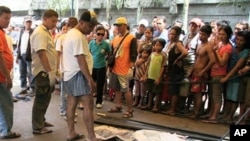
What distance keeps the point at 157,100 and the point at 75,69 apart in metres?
2.60

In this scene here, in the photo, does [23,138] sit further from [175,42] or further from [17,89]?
[17,89]

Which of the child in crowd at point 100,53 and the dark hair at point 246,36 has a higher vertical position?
the dark hair at point 246,36

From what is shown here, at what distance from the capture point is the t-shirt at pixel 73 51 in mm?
4035

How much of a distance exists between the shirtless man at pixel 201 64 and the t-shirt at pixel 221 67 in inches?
3.8

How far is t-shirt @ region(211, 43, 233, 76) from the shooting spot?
547 cm

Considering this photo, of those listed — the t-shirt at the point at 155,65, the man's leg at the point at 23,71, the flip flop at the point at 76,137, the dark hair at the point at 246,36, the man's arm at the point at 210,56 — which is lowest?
the flip flop at the point at 76,137

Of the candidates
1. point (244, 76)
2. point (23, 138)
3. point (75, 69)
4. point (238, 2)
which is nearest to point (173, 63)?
point (244, 76)

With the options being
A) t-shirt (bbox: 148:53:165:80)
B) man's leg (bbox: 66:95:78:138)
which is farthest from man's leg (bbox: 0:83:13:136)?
t-shirt (bbox: 148:53:165:80)

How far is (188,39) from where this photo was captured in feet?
21.4

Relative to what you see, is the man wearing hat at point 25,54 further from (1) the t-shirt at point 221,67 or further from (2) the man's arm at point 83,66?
(1) the t-shirt at point 221,67

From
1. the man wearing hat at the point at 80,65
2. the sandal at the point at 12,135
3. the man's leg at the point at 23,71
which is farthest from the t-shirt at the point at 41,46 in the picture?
the man's leg at the point at 23,71

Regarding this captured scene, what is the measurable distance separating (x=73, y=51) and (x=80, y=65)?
19 centimetres

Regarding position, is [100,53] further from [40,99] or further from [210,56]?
[210,56]

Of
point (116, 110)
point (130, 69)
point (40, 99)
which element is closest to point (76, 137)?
point (40, 99)
